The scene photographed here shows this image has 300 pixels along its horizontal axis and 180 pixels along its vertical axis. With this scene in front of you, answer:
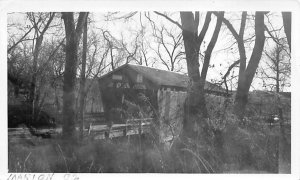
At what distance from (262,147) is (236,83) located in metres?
0.45

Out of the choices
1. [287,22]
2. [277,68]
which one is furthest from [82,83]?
[287,22]

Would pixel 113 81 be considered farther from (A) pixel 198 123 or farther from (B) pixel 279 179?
(B) pixel 279 179

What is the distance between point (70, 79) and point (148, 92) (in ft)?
1.70

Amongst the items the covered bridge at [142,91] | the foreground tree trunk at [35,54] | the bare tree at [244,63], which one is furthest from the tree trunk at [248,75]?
the foreground tree trunk at [35,54]

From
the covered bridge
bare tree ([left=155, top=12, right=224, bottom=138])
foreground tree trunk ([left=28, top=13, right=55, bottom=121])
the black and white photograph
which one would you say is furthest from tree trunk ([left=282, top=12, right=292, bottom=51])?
foreground tree trunk ([left=28, top=13, right=55, bottom=121])

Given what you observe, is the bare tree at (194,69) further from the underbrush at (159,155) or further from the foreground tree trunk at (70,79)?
the foreground tree trunk at (70,79)

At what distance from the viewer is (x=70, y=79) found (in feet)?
9.07

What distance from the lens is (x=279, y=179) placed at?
2.73 m

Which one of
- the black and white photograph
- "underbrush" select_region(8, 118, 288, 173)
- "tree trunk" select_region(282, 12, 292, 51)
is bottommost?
"underbrush" select_region(8, 118, 288, 173)

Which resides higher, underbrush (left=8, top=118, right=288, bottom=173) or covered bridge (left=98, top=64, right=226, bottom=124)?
covered bridge (left=98, top=64, right=226, bottom=124)

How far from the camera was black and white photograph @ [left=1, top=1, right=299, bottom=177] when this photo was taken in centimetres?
273

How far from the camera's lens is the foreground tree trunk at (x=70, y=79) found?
9.05ft

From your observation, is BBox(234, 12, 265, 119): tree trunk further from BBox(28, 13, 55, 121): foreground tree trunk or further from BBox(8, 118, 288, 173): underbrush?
BBox(28, 13, 55, 121): foreground tree trunk

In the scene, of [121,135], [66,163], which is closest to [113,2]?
[121,135]
